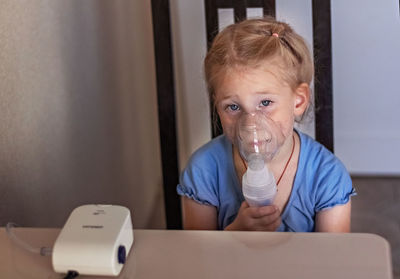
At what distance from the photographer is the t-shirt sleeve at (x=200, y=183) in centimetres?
99

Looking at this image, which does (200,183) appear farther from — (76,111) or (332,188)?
(76,111)

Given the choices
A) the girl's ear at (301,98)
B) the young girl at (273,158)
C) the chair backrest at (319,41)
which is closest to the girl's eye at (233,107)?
the young girl at (273,158)

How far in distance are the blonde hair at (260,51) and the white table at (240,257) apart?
339 mm

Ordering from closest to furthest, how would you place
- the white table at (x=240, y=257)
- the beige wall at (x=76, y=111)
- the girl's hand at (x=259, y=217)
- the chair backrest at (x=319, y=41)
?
the white table at (x=240, y=257) < the girl's hand at (x=259, y=217) < the beige wall at (x=76, y=111) < the chair backrest at (x=319, y=41)

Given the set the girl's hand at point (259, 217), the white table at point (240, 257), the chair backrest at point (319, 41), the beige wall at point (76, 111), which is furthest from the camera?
the chair backrest at point (319, 41)

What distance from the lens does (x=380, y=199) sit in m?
1.65

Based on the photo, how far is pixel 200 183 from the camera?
1.00 meters

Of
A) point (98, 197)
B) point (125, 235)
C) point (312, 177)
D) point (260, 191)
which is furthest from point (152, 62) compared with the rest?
point (125, 235)

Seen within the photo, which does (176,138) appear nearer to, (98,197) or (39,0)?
(98,197)

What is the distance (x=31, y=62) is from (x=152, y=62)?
563mm

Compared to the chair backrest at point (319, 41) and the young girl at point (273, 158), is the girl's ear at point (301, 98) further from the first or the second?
the chair backrest at point (319, 41)

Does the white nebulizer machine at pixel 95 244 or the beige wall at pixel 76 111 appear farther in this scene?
the beige wall at pixel 76 111

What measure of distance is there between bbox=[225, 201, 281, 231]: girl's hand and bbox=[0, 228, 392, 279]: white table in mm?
185

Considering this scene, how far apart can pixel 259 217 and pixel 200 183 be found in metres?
0.21
